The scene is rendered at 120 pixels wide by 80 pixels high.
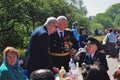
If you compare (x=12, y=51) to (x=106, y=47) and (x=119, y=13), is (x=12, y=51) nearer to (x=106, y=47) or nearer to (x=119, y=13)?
(x=106, y=47)

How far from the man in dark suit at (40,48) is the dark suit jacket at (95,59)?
1.79 feet

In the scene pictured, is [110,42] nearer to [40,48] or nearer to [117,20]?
[40,48]

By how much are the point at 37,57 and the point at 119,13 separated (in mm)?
167370

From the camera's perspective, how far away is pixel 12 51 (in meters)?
6.73

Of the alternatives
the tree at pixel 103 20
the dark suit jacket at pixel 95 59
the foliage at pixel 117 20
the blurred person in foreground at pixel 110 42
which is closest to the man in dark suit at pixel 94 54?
the dark suit jacket at pixel 95 59

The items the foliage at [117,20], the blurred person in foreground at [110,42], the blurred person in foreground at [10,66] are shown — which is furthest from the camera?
the foliage at [117,20]

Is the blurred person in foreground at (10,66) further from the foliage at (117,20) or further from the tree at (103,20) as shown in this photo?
the foliage at (117,20)

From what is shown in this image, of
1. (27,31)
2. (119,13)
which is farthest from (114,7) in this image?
(27,31)

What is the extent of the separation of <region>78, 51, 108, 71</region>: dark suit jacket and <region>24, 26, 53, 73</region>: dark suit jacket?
1.79 ft

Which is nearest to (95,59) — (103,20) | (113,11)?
(103,20)

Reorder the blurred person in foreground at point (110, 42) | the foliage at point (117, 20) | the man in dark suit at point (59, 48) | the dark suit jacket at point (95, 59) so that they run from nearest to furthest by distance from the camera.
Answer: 1. the dark suit jacket at point (95, 59)
2. the man in dark suit at point (59, 48)
3. the blurred person in foreground at point (110, 42)
4. the foliage at point (117, 20)

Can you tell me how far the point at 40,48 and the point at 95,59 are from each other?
956mm

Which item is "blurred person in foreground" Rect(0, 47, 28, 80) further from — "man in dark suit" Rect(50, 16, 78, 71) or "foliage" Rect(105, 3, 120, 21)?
"foliage" Rect(105, 3, 120, 21)

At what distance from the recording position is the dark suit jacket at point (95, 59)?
721cm
